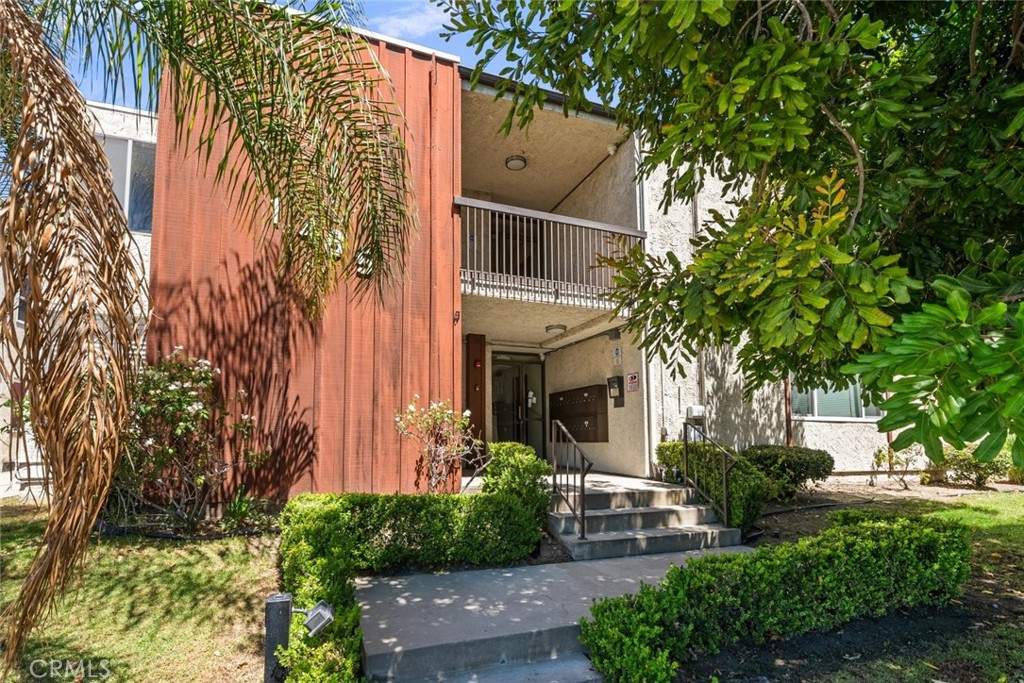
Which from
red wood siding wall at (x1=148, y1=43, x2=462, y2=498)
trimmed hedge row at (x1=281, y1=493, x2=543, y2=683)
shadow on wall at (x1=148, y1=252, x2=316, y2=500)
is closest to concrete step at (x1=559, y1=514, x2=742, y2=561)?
trimmed hedge row at (x1=281, y1=493, x2=543, y2=683)

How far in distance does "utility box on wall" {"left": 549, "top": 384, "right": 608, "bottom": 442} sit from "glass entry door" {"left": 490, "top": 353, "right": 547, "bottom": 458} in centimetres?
54

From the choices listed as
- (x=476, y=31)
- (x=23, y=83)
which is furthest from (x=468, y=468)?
(x=23, y=83)

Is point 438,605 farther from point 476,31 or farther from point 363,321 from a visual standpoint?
point 476,31

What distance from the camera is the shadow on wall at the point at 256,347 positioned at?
6.76 meters

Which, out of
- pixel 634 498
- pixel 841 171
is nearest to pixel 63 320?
pixel 841 171

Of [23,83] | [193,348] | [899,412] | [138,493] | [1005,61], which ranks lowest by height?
[138,493]

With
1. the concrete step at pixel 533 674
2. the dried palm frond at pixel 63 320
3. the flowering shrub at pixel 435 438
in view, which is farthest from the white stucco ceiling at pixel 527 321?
the dried palm frond at pixel 63 320

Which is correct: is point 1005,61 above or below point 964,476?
above

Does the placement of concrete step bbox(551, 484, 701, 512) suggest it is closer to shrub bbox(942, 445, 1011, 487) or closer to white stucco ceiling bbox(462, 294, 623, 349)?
white stucco ceiling bbox(462, 294, 623, 349)

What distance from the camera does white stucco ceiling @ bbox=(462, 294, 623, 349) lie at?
9016mm

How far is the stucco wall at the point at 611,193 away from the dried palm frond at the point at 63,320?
26.8ft

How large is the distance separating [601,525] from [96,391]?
18.8 ft

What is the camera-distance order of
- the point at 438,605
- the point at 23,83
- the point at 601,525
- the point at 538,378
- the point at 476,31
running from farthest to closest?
1. the point at 538,378
2. the point at 601,525
3. the point at 438,605
4. the point at 476,31
5. the point at 23,83

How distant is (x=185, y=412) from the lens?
6023 millimetres
